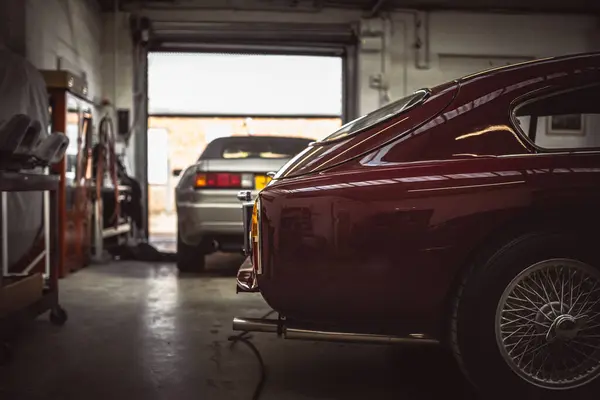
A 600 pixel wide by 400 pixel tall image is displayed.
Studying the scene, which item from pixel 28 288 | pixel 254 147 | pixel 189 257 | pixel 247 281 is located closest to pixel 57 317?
pixel 28 288

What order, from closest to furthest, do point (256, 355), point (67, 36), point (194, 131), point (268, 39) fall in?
1. point (256, 355)
2. point (67, 36)
3. point (268, 39)
4. point (194, 131)

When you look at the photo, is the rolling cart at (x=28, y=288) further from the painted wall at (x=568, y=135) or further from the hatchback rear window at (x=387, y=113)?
the painted wall at (x=568, y=135)

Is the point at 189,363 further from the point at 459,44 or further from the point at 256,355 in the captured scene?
the point at 459,44

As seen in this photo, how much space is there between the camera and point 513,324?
7.23 feet

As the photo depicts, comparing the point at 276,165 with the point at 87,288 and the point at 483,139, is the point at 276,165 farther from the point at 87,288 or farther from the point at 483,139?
the point at 483,139

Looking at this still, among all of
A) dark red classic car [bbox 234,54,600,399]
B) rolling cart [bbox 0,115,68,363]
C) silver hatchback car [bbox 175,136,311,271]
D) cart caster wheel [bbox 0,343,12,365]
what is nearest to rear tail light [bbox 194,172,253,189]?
silver hatchback car [bbox 175,136,311,271]

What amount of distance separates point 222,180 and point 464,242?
3.55 metres

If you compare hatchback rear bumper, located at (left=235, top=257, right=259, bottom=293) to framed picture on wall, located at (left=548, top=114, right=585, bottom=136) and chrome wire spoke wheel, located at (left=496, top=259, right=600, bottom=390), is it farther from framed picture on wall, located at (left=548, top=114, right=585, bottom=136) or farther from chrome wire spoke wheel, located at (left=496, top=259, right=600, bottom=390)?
framed picture on wall, located at (left=548, top=114, right=585, bottom=136)

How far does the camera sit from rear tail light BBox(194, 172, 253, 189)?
5414 mm

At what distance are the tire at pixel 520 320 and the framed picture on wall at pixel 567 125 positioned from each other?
888mm

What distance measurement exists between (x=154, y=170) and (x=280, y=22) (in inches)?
244

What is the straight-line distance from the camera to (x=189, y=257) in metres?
5.94

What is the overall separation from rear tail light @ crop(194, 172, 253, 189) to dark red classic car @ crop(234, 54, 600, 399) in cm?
313

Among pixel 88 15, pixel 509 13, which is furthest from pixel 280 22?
pixel 509 13
